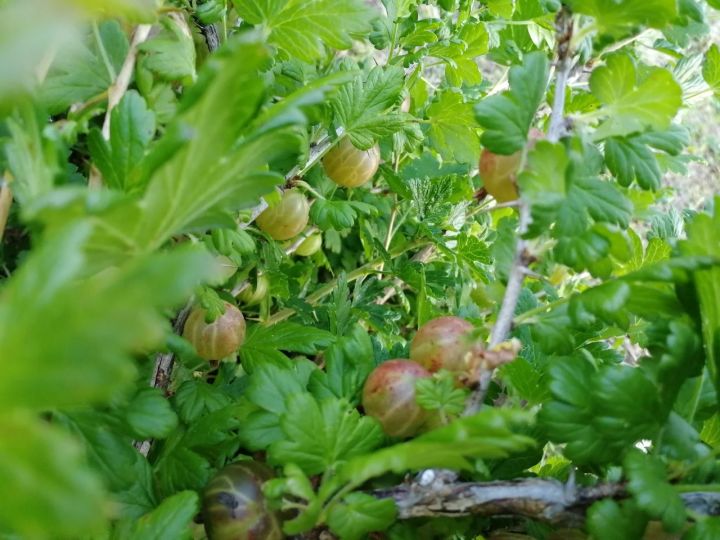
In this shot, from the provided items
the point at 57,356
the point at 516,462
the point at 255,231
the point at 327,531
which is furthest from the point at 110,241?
the point at 255,231

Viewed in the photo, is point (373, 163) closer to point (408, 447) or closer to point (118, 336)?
point (408, 447)

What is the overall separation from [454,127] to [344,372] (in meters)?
0.52

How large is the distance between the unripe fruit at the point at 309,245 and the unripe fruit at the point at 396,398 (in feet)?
1.90

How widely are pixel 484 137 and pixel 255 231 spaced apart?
45 cm

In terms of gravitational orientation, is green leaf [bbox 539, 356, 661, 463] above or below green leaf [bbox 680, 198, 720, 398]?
below

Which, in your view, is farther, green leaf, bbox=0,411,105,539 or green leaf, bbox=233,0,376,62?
green leaf, bbox=233,0,376,62

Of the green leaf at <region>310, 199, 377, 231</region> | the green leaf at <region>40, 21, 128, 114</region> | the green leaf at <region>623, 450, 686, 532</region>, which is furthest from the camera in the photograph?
the green leaf at <region>310, 199, 377, 231</region>

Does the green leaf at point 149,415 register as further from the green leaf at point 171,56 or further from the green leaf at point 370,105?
the green leaf at point 370,105

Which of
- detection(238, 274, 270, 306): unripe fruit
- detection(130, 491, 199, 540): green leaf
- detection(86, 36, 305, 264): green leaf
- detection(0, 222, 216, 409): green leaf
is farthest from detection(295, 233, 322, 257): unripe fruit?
detection(0, 222, 216, 409): green leaf

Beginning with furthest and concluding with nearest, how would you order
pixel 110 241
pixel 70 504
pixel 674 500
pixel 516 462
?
pixel 516 462
pixel 674 500
pixel 110 241
pixel 70 504

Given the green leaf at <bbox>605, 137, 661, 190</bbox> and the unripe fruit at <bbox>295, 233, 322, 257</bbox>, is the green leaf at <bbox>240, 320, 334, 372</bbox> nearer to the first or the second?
the unripe fruit at <bbox>295, 233, 322, 257</bbox>

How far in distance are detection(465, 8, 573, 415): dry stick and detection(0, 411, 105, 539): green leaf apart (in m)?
0.36

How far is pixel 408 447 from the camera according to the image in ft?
1.37

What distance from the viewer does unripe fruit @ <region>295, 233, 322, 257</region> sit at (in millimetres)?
1166
